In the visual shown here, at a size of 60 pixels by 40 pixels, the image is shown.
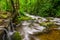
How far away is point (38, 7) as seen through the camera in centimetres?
1337

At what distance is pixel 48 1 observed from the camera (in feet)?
43.9

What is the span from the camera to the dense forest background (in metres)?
12.4

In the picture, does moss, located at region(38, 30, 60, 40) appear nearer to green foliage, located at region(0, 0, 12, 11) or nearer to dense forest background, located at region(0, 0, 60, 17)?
dense forest background, located at region(0, 0, 60, 17)

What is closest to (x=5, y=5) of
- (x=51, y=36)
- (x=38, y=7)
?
(x=38, y=7)

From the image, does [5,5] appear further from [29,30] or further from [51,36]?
[51,36]

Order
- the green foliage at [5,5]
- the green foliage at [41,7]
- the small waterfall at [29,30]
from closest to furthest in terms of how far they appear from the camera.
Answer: the small waterfall at [29,30], the green foliage at [5,5], the green foliage at [41,7]

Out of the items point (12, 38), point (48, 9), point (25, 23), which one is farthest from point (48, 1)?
point (12, 38)

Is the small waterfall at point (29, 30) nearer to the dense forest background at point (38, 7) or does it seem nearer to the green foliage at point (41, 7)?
the dense forest background at point (38, 7)

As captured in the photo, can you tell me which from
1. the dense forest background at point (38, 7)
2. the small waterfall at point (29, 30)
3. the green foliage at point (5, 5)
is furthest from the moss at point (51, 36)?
the green foliage at point (5, 5)

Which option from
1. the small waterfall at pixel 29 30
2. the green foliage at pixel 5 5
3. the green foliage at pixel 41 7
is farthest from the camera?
the green foliage at pixel 41 7

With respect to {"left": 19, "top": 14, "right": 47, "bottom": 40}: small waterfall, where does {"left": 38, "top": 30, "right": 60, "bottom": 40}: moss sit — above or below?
above

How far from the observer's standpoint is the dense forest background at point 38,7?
40.6 ft

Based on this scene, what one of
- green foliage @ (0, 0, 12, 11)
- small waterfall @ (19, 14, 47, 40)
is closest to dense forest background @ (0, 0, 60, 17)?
green foliage @ (0, 0, 12, 11)

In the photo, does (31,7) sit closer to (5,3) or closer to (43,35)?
(5,3)
